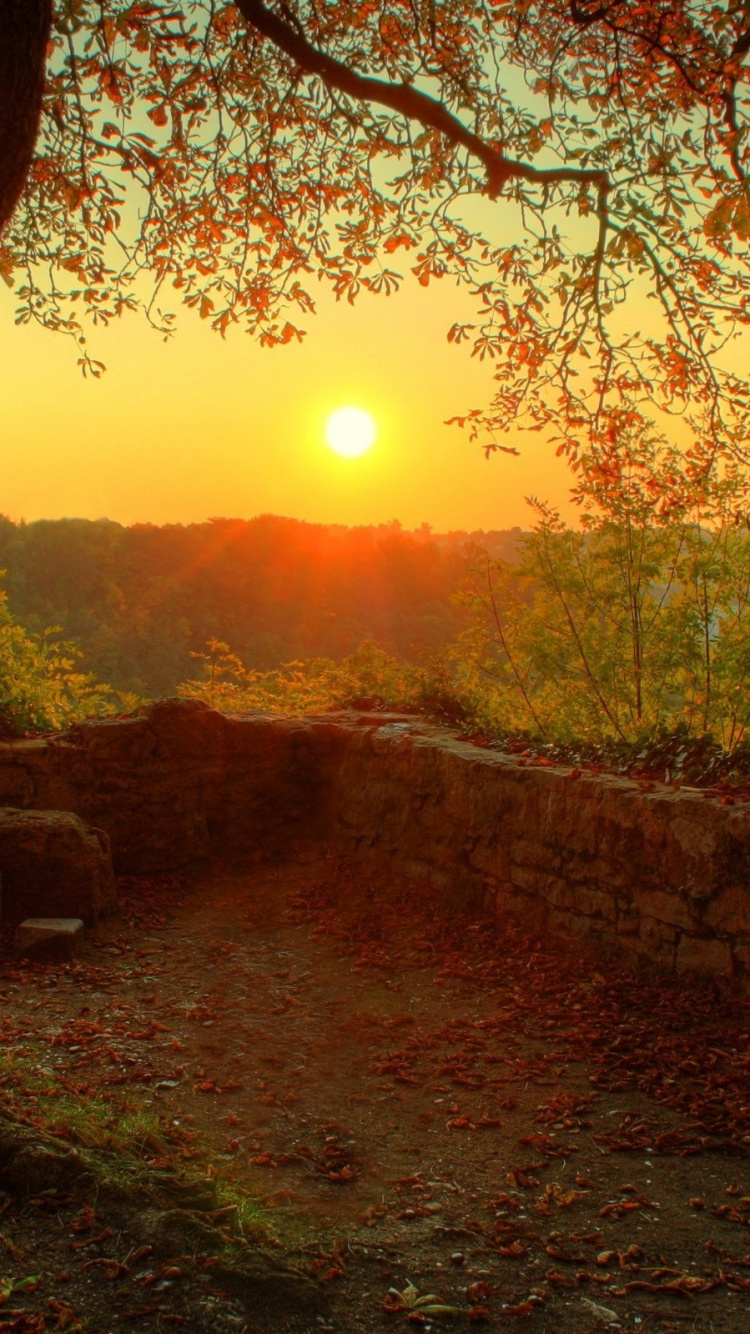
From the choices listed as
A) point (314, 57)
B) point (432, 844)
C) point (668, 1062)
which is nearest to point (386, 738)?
point (432, 844)

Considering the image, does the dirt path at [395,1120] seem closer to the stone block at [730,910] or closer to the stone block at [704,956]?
the stone block at [704,956]

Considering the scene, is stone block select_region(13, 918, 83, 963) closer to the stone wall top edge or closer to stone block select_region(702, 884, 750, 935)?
the stone wall top edge

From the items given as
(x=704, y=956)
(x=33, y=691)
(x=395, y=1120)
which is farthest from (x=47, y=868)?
(x=704, y=956)

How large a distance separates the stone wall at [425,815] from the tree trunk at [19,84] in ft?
12.2

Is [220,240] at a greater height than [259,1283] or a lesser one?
greater

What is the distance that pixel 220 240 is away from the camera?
20.3 ft

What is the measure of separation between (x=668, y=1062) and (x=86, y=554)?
1824 centimetres

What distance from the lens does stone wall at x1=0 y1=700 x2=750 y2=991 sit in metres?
4.41

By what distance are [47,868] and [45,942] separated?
0.53m

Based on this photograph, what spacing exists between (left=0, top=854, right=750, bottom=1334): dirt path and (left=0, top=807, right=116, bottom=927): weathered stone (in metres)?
0.29

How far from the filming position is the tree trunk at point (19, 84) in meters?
2.95

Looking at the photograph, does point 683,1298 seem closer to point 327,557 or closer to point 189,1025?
point 189,1025

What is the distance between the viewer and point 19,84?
9.78 ft

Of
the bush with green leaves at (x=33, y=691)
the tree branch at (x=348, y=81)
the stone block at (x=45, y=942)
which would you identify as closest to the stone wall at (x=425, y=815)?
the bush with green leaves at (x=33, y=691)
